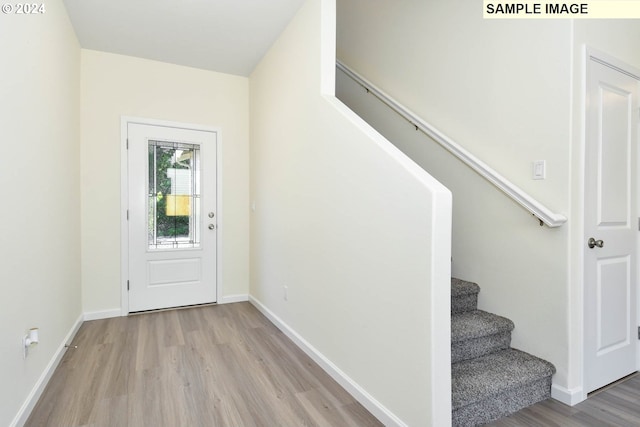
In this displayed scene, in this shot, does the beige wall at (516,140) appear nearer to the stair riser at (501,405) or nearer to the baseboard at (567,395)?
the baseboard at (567,395)

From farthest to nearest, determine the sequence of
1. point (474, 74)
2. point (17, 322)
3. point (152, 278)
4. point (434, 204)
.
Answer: point (152, 278), point (474, 74), point (17, 322), point (434, 204)

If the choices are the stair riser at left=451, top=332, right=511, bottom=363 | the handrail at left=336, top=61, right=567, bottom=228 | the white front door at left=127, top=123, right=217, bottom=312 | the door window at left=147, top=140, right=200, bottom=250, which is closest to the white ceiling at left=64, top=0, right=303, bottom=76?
the white front door at left=127, top=123, right=217, bottom=312

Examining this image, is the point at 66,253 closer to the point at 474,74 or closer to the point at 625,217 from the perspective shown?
the point at 474,74

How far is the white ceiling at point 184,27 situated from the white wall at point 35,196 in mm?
285

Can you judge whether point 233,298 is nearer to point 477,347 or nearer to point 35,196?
point 35,196

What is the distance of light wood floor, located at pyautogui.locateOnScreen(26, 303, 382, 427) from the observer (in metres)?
1.85

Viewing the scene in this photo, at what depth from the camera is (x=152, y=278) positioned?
369 centimetres

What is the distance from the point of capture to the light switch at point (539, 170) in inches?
79.7

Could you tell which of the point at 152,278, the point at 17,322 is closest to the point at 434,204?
the point at 17,322

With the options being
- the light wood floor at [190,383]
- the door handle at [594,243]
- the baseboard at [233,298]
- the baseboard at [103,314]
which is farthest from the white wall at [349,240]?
the baseboard at [103,314]

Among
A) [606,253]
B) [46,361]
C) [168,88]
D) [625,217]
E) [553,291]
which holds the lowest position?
[46,361]

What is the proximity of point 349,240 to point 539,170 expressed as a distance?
3.97 ft

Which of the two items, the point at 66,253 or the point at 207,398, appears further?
the point at 66,253

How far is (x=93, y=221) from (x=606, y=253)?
13.9 feet
